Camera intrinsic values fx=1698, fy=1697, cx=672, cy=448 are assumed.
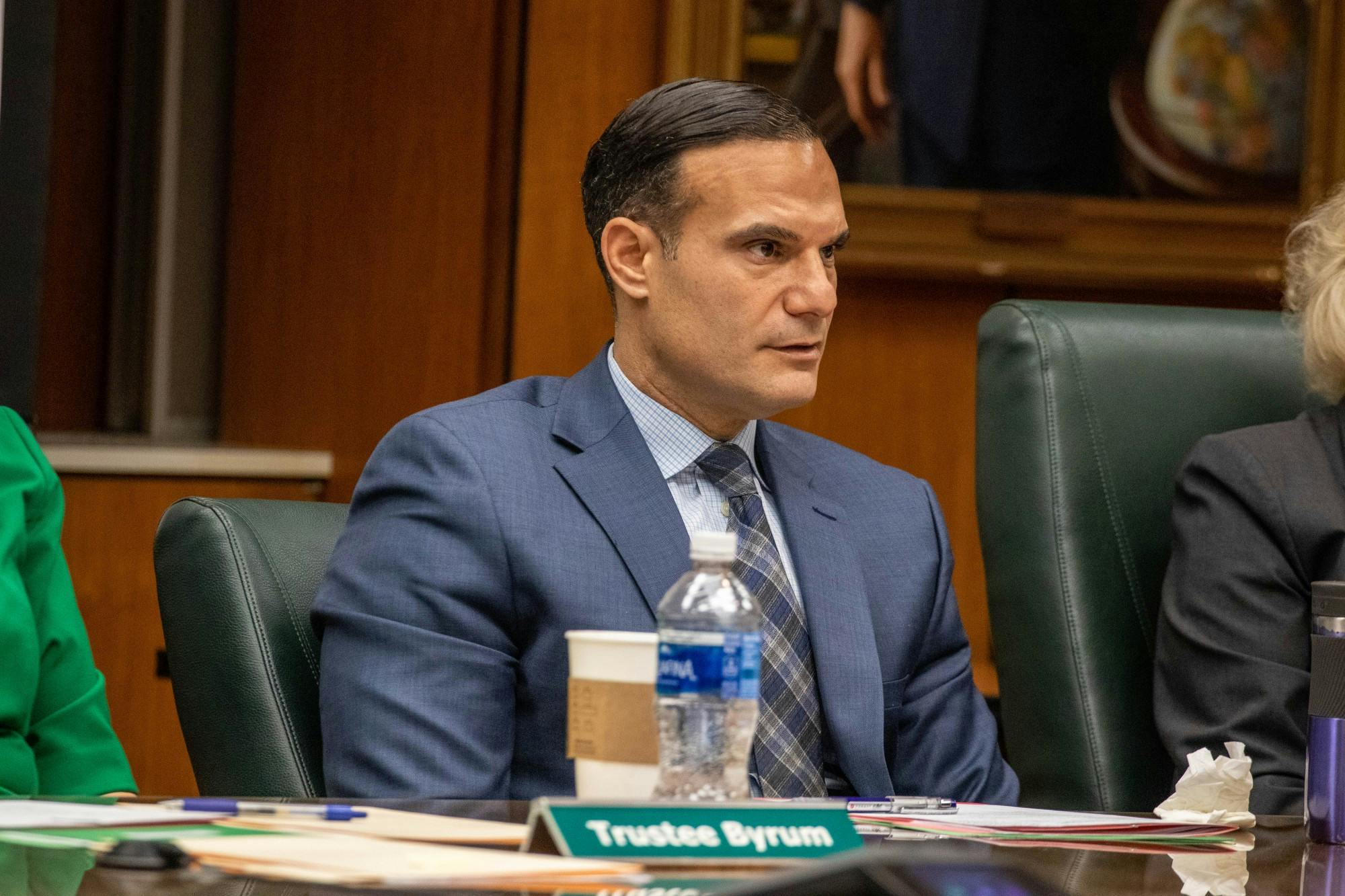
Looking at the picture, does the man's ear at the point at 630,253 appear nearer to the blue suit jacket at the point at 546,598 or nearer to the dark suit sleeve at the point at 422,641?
the blue suit jacket at the point at 546,598

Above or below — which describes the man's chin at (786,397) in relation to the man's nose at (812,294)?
below

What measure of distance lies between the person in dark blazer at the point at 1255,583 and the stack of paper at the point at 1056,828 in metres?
0.57

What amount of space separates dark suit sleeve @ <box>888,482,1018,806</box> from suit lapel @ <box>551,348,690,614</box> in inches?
12.5

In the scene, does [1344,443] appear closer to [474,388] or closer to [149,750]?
[474,388]

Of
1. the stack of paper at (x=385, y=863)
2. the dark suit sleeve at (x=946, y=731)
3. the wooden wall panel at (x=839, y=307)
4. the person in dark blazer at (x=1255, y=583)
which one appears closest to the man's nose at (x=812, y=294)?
the dark suit sleeve at (x=946, y=731)

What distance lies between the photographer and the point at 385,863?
0.83m

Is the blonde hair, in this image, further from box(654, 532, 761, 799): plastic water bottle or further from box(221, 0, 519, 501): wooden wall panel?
box(221, 0, 519, 501): wooden wall panel

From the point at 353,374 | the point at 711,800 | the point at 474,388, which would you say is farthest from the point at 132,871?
the point at 353,374

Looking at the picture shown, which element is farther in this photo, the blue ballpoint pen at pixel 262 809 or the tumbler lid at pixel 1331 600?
the tumbler lid at pixel 1331 600

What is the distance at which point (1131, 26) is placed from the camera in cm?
340

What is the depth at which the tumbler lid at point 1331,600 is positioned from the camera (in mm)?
1140

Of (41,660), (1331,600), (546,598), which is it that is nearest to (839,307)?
(546,598)

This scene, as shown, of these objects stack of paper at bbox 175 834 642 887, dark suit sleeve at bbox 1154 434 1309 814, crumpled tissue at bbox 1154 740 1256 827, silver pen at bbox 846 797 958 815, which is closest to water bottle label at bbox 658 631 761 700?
stack of paper at bbox 175 834 642 887

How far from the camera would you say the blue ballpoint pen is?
974mm
